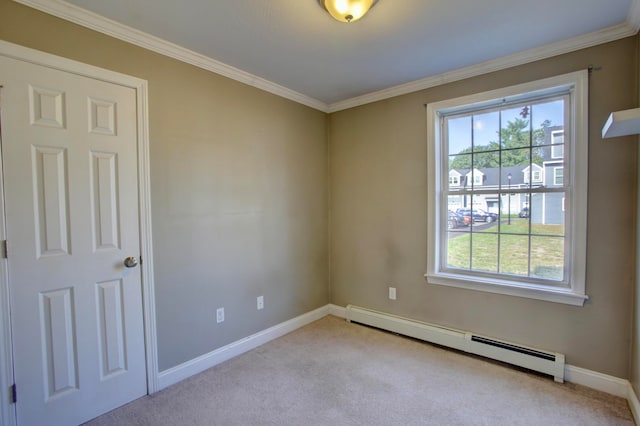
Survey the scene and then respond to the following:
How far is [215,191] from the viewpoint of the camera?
2.55m

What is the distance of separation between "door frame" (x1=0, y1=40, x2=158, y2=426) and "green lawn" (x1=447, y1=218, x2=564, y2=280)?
8.52 ft

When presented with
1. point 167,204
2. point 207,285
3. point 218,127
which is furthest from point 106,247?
point 218,127

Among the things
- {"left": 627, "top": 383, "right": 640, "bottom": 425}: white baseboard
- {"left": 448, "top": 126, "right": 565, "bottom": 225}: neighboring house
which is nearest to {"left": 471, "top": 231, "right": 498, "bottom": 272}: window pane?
{"left": 448, "top": 126, "right": 565, "bottom": 225}: neighboring house

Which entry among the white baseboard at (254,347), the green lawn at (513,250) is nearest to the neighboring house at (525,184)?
the green lawn at (513,250)

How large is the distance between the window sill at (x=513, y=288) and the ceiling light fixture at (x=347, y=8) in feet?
7.44

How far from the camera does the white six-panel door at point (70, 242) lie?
5.47 feet

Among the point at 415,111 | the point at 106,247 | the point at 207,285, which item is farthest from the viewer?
the point at 415,111

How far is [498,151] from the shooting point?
104 inches

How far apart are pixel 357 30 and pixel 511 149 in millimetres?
1622

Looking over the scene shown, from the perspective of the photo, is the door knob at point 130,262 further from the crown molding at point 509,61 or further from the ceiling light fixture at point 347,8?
the crown molding at point 509,61

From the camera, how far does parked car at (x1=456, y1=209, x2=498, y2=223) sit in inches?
106

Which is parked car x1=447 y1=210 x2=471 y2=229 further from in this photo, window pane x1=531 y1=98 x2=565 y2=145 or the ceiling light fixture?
the ceiling light fixture

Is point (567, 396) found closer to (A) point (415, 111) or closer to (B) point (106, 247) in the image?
(A) point (415, 111)

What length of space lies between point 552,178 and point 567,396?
5.17ft
